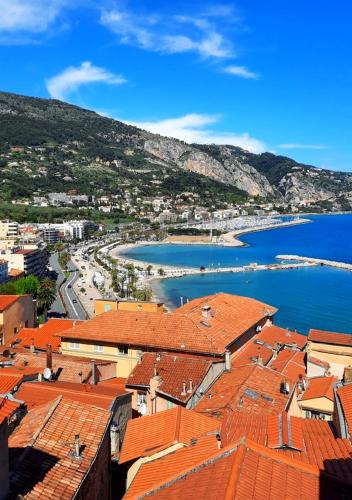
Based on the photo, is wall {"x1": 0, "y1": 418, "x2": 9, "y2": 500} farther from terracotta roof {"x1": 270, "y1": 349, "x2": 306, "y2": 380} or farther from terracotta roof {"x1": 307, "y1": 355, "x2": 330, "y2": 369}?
terracotta roof {"x1": 307, "y1": 355, "x2": 330, "y2": 369}

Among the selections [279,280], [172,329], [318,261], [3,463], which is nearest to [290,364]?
[172,329]

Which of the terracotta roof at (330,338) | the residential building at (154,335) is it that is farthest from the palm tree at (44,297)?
the terracotta roof at (330,338)

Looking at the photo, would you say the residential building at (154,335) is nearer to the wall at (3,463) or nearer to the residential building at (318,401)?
the residential building at (318,401)

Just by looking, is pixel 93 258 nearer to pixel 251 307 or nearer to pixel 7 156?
pixel 251 307

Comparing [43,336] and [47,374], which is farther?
[43,336]

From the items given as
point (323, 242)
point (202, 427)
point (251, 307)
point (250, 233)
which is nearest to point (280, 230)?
point (250, 233)

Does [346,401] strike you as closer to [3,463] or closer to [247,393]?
[247,393]

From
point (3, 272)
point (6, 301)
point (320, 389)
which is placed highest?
point (320, 389)

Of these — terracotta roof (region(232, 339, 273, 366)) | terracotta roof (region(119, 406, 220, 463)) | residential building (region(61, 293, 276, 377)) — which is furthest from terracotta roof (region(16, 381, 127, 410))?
terracotta roof (region(232, 339, 273, 366))
